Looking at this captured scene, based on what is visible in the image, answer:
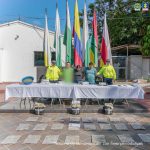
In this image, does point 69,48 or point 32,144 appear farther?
point 69,48

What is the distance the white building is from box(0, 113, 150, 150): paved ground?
12.9m

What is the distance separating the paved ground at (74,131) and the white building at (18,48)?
1291 centimetres

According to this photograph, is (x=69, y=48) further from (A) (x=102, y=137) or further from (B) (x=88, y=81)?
(A) (x=102, y=137)

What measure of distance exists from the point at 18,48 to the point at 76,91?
1299 centimetres

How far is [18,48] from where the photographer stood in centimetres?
2205

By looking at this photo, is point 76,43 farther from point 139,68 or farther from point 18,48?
point 139,68

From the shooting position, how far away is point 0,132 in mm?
7090

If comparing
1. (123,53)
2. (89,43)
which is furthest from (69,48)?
(123,53)

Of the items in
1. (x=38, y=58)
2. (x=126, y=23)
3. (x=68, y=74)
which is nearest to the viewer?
(x=68, y=74)

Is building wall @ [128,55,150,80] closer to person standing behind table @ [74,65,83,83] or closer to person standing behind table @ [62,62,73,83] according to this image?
person standing behind table @ [74,65,83,83]

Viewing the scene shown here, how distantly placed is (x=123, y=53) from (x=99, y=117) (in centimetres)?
1857

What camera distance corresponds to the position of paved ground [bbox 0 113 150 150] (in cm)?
602

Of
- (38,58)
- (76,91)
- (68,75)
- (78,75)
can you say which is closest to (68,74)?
(68,75)

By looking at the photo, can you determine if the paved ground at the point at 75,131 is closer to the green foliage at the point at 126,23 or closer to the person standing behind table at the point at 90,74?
the person standing behind table at the point at 90,74
